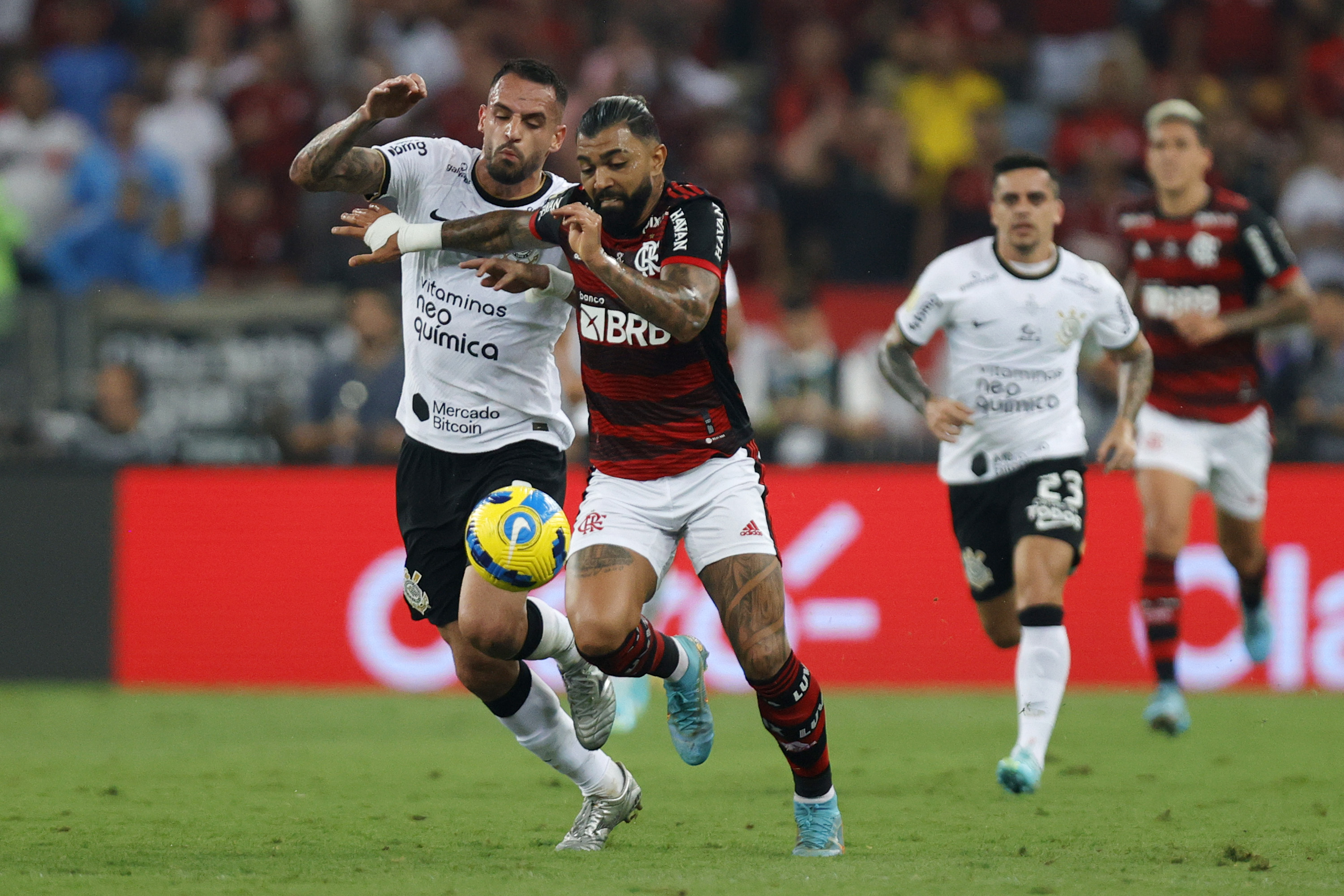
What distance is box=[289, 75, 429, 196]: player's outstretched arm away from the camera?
253 inches

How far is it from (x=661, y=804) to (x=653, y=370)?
2142 mm

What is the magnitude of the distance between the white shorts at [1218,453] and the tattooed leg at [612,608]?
4.44 m

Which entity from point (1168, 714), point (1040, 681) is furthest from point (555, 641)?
point (1168, 714)

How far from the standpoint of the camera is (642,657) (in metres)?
6.36

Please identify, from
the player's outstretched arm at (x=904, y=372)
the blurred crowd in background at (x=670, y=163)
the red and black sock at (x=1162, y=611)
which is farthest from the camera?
the blurred crowd in background at (x=670, y=163)

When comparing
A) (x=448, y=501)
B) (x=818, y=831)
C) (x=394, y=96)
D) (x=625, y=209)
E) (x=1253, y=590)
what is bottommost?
(x=1253, y=590)

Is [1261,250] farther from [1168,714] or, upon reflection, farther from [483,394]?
[483,394]

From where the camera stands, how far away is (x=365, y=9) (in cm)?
1634

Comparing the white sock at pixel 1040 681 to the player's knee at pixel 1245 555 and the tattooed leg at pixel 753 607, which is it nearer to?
the tattooed leg at pixel 753 607

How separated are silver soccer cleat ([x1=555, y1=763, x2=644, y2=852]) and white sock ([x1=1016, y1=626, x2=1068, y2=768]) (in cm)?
182

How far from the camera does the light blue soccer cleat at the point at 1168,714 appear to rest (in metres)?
9.55

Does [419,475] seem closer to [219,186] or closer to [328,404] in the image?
[328,404]

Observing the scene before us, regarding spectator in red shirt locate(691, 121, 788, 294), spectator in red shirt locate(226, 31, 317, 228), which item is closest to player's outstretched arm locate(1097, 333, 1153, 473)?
spectator in red shirt locate(691, 121, 788, 294)

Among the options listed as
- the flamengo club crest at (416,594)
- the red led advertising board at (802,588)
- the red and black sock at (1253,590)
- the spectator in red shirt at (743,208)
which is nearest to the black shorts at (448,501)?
the flamengo club crest at (416,594)
